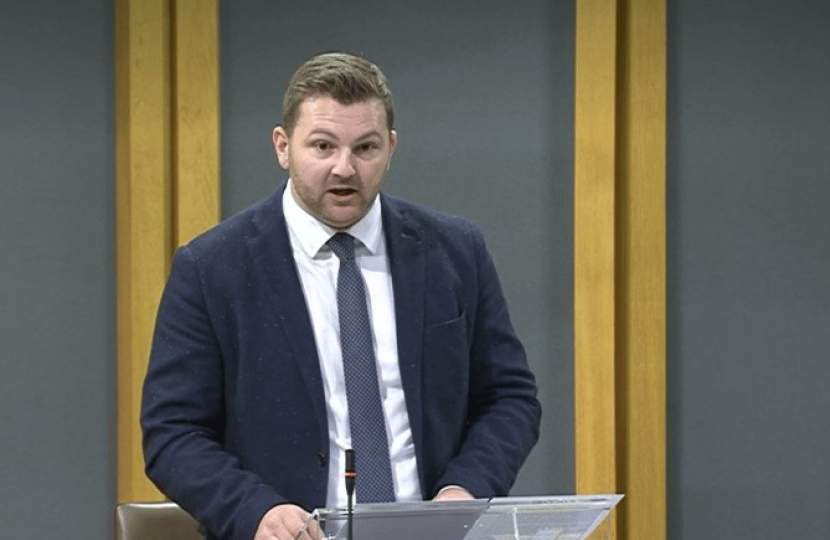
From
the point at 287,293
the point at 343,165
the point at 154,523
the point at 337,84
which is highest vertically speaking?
the point at 337,84

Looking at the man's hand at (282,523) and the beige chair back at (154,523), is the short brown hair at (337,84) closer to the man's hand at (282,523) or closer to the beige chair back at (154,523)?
the man's hand at (282,523)

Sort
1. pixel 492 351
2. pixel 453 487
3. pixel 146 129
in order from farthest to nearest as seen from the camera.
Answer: pixel 146 129
pixel 492 351
pixel 453 487

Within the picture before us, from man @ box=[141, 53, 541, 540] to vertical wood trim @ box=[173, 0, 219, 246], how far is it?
1656 mm

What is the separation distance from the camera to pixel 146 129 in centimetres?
452

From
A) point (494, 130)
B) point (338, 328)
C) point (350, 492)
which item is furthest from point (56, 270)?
point (350, 492)

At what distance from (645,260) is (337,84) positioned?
2.10 meters

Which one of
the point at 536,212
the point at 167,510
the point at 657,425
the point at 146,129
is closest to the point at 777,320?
the point at 657,425

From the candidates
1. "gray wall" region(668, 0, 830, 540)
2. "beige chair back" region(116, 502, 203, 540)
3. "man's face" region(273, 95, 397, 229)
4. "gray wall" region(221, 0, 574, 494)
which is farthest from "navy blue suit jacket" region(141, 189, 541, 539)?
"gray wall" region(668, 0, 830, 540)

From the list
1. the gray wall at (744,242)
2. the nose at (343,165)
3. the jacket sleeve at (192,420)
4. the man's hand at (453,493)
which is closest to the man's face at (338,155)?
the nose at (343,165)

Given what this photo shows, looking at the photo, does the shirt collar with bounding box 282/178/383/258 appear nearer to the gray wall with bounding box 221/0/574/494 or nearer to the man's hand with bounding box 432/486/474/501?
the man's hand with bounding box 432/486/474/501

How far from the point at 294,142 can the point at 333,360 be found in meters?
0.39

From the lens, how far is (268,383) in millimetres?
2820

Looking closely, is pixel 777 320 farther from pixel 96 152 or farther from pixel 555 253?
pixel 96 152

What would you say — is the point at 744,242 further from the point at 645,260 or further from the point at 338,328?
the point at 338,328
